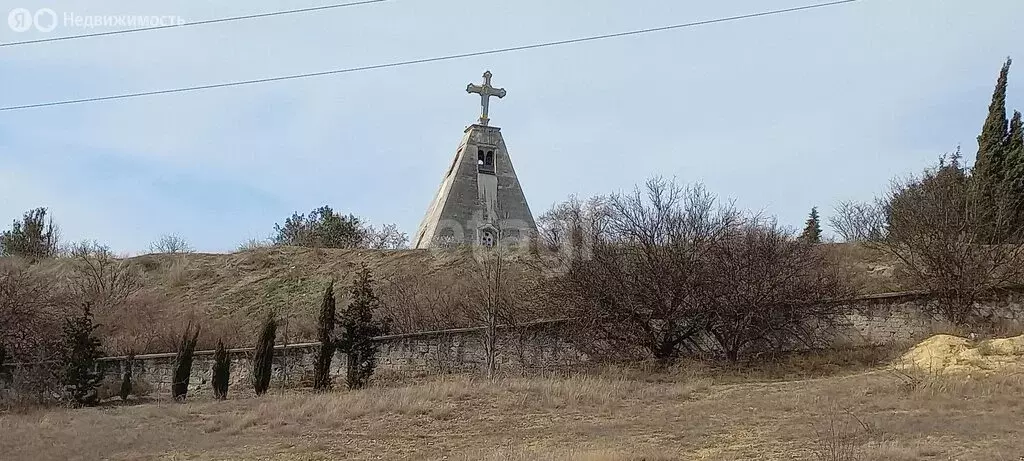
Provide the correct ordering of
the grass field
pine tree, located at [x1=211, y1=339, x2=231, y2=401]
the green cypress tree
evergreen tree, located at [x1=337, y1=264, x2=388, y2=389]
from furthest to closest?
the green cypress tree, evergreen tree, located at [x1=337, y1=264, x2=388, y2=389], pine tree, located at [x1=211, y1=339, x2=231, y2=401], the grass field

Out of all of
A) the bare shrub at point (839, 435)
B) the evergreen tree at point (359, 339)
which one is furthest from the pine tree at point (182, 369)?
the bare shrub at point (839, 435)

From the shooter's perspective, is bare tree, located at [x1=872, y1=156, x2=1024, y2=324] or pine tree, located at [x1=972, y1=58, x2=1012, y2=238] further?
pine tree, located at [x1=972, y1=58, x2=1012, y2=238]

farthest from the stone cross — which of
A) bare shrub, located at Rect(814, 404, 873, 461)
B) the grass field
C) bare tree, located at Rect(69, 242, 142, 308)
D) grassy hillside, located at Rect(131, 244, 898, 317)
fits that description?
bare shrub, located at Rect(814, 404, 873, 461)

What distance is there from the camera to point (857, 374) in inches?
599

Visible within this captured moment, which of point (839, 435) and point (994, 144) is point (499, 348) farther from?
point (994, 144)

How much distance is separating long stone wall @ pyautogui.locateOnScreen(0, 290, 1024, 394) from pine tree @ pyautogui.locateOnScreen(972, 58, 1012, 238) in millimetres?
5253

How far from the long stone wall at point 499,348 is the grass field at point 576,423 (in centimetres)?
278

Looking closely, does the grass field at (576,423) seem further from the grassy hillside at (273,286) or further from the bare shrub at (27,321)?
the grassy hillside at (273,286)

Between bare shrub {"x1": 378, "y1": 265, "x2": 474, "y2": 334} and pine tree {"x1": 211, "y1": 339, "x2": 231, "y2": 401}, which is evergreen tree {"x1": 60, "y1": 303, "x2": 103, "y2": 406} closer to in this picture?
pine tree {"x1": 211, "y1": 339, "x2": 231, "y2": 401}

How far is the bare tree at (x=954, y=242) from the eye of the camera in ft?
58.3

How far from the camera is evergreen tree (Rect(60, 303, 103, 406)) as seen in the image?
16641 mm

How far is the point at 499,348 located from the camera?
18.2 meters

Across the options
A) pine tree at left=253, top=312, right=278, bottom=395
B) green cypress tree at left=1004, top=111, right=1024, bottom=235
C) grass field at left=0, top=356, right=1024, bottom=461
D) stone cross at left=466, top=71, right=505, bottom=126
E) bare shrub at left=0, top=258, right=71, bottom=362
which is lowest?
grass field at left=0, top=356, right=1024, bottom=461

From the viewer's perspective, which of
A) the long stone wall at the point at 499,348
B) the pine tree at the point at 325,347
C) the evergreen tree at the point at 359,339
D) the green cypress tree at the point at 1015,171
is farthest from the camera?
the green cypress tree at the point at 1015,171
